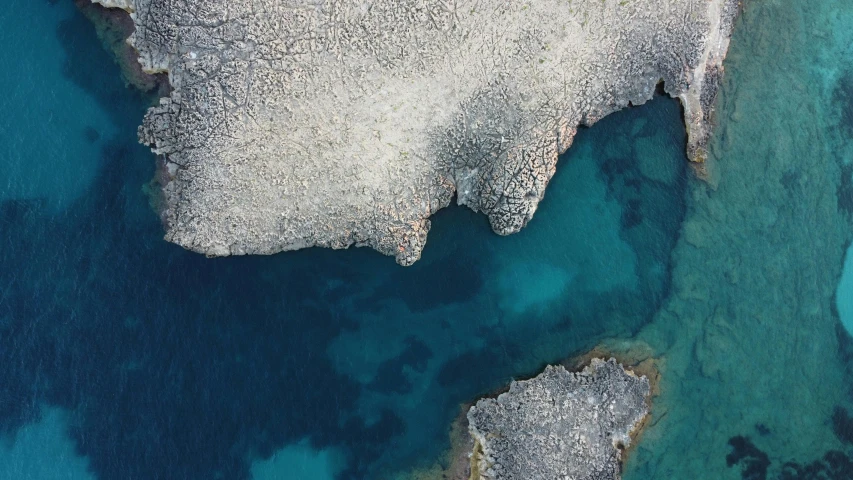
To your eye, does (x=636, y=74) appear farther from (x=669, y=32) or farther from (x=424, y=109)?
(x=424, y=109)

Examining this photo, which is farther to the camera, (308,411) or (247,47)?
(308,411)

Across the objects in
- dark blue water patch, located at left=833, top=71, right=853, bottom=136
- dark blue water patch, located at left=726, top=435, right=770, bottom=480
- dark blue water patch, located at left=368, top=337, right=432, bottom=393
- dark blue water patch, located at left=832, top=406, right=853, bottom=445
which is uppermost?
dark blue water patch, located at left=833, top=71, right=853, bottom=136

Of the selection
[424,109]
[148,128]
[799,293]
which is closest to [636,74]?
[424,109]

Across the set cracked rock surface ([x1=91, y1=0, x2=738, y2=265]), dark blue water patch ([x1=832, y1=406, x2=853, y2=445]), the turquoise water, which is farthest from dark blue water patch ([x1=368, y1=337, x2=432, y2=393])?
dark blue water patch ([x1=832, y1=406, x2=853, y2=445])

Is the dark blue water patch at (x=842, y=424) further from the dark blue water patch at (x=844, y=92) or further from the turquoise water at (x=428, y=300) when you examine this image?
the dark blue water patch at (x=844, y=92)

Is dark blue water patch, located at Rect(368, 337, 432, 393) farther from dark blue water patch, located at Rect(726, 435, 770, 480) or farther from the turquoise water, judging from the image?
dark blue water patch, located at Rect(726, 435, 770, 480)

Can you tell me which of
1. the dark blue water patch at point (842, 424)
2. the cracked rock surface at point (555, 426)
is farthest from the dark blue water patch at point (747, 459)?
the cracked rock surface at point (555, 426)

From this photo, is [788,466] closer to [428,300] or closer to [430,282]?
[428,300]
